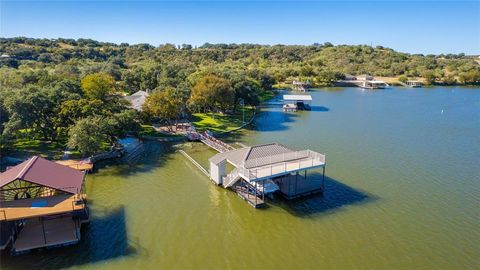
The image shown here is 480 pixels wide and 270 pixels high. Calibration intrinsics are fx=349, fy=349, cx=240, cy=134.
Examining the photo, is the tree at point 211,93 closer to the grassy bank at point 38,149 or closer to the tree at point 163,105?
the tree at point 163,105

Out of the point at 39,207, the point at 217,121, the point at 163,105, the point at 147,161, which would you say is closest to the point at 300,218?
the point at 39,207

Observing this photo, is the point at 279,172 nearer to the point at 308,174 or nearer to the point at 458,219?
the point at 308,174

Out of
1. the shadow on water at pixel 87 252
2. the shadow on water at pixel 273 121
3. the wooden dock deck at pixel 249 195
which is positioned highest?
the shadow on water at pixel 273 121

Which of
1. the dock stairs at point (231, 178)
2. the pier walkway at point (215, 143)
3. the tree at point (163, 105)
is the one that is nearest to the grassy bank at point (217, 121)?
the pier walkway at point (215, 143)

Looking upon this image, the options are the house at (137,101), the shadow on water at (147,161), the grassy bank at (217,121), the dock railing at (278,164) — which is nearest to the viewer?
the dock railing at (278,164)

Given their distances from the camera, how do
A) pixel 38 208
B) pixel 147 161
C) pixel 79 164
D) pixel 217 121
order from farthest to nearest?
pixel 217 121 < pixel 147 161 < pixel 79 164 < pixel 38 208

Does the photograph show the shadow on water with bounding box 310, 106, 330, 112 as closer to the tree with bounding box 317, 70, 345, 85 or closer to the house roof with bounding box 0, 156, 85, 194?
the tree with bounding box 317, 70, 345, 85

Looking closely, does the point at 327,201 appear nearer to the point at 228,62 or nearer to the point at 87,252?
the point at 87,252
